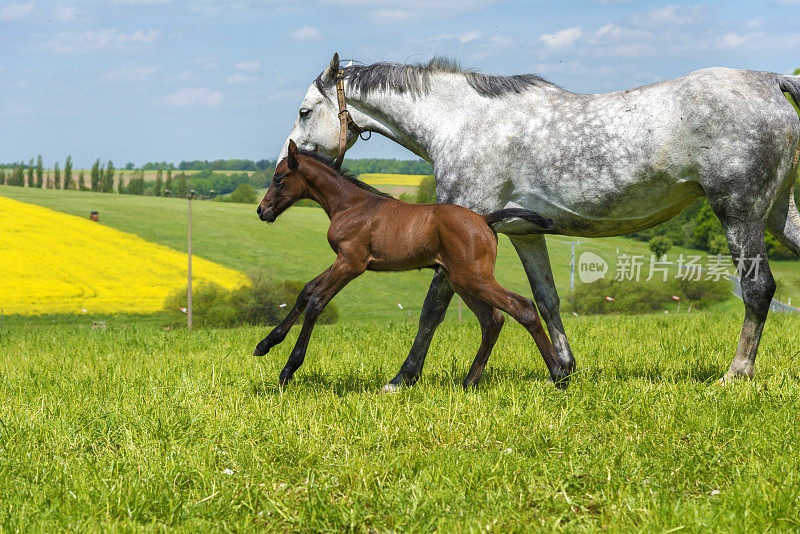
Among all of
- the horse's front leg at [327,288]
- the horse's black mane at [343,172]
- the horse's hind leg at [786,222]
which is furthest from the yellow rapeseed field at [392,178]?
the horse's front leg at [327,288]

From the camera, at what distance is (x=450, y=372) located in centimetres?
636

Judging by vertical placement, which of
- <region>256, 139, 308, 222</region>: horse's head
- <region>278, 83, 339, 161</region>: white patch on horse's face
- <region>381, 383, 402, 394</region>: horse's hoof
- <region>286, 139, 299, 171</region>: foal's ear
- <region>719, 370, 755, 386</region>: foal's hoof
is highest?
<region>278, 83, 339, 161</region>: white patch on horse's face

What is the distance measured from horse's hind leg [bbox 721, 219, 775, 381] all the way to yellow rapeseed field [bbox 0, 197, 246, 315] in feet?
102

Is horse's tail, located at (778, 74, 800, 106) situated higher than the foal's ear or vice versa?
horse's tail, located at (778, 74, 800, 106)

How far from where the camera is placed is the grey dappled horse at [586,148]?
18.2ft

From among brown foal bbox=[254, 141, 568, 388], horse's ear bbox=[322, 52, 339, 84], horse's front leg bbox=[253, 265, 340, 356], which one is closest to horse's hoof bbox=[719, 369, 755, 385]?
brown foal bbox=[254, 141, 568, 388]

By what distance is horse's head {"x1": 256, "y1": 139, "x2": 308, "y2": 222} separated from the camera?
5.75m

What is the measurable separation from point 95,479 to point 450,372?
11.1 feet

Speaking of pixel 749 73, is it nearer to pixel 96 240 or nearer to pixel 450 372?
pixel 450 372

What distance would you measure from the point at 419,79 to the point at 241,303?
30.8m

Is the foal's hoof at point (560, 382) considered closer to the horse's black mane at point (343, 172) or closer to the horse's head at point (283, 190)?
the horse's black mane at point (343, 172)

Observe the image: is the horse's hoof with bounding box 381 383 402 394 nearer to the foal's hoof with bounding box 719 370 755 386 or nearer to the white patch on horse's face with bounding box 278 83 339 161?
the white patch on horse's face with bounding box 278 83 339 161

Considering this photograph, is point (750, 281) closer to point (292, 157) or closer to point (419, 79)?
point (419, 79)

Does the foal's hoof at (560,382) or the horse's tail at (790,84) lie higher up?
the horse's tail at (790,84)
